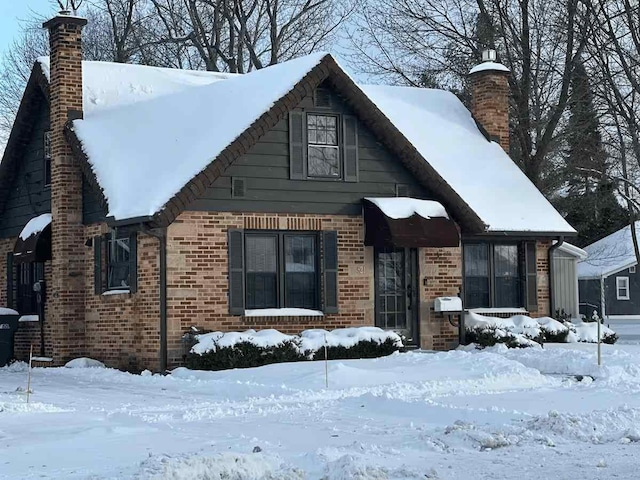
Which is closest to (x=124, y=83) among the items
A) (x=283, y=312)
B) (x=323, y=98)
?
(x=323, y=98)

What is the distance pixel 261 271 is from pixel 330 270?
1337mm

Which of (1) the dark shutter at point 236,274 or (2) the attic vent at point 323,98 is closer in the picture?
(1) the dark shutter at point 236,274

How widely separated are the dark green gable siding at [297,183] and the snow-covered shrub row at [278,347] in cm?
236

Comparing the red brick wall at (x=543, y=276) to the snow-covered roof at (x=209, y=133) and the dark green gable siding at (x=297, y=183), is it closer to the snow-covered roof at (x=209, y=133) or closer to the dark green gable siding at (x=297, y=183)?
the snow-covered roof at (x=209, y=133)

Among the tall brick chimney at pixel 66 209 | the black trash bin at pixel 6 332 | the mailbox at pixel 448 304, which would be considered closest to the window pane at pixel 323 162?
the mailbox at pixel 448 304

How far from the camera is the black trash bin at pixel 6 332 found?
21.8 m

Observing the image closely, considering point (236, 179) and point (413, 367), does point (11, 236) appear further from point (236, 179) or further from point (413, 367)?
point (413, 367)

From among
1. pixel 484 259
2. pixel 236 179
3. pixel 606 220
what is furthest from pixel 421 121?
pixel 606 220

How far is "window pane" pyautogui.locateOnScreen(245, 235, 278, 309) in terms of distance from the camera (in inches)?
766

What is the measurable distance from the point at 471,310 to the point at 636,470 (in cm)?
1352

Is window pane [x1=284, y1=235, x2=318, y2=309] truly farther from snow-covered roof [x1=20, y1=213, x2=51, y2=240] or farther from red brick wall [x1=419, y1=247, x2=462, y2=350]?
snow-covered roof [x1=20, y1=213, x2=51, y2=240]

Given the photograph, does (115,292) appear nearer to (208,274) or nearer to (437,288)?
(208,274)

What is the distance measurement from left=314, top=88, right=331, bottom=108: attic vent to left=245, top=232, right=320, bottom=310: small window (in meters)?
2.45

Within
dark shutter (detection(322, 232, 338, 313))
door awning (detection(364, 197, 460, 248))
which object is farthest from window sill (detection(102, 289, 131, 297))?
door awning (detection(364, 197, 460, 248))
